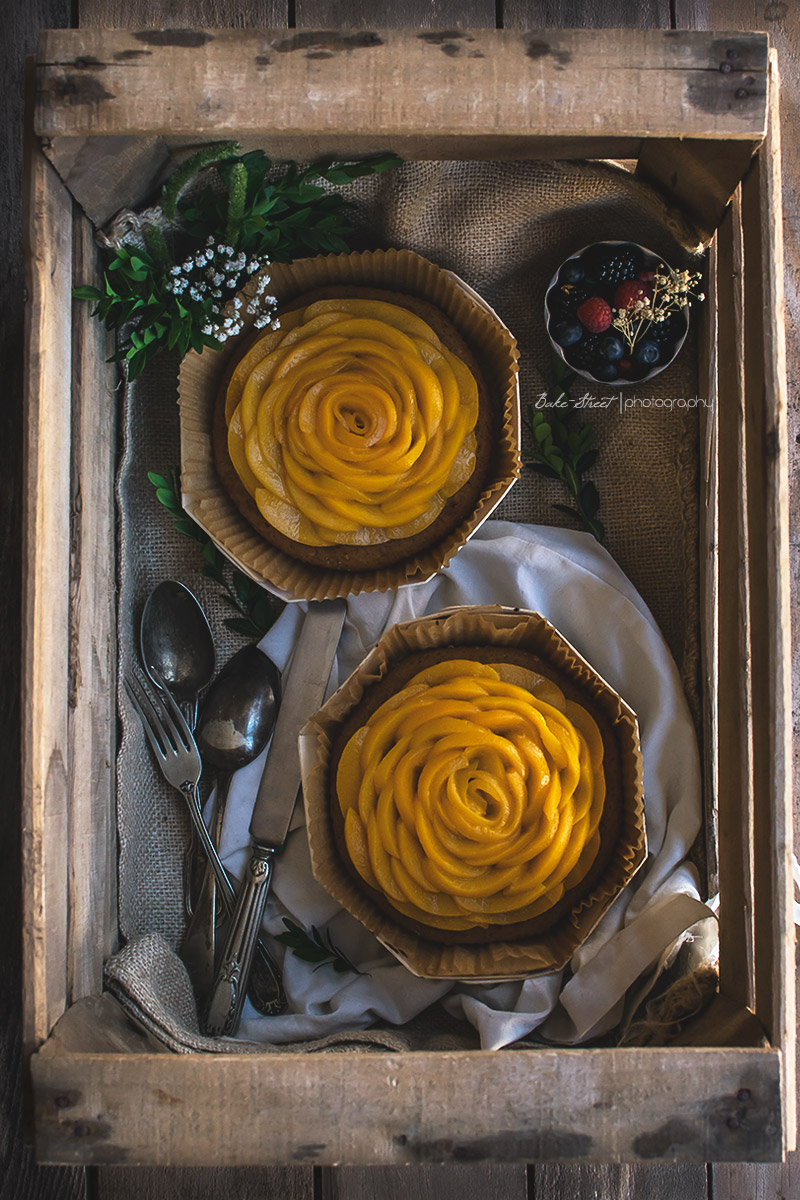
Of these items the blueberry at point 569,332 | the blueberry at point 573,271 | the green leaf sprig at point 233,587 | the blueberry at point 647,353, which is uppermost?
the blueberry at point 573,271

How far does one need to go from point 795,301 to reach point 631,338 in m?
0.38

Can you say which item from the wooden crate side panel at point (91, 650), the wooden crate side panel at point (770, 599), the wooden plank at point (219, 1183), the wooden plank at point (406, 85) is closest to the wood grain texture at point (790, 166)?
the wooden crate side panel at point (770, 599)

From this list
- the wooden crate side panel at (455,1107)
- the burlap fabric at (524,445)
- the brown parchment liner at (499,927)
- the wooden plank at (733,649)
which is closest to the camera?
the wooden crate side panel at (455,1107)

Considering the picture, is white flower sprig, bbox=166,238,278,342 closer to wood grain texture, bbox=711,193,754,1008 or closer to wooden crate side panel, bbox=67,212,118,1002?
wooden crate side panel, bbox=67,212,118,1002

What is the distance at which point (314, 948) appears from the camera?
1.47m

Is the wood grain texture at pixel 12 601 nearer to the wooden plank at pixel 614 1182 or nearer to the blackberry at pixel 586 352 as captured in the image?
the wooden plank at pixel 614 1182

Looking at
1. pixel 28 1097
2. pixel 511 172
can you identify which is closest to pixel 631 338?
pixel 511 172

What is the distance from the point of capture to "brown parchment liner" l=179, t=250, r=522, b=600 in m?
1.50

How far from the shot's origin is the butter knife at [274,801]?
146cm

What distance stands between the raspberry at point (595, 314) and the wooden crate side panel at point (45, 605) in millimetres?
780

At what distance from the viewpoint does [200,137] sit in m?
1.35

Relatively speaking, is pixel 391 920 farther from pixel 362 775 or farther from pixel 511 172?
pixel 511 172

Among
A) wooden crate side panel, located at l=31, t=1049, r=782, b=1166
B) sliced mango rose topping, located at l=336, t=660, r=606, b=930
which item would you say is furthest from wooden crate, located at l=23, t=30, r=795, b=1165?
sliced mango rose topping, located at l=336, t=660, r=606, b=930

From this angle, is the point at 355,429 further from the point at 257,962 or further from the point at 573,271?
the point at 257,962
